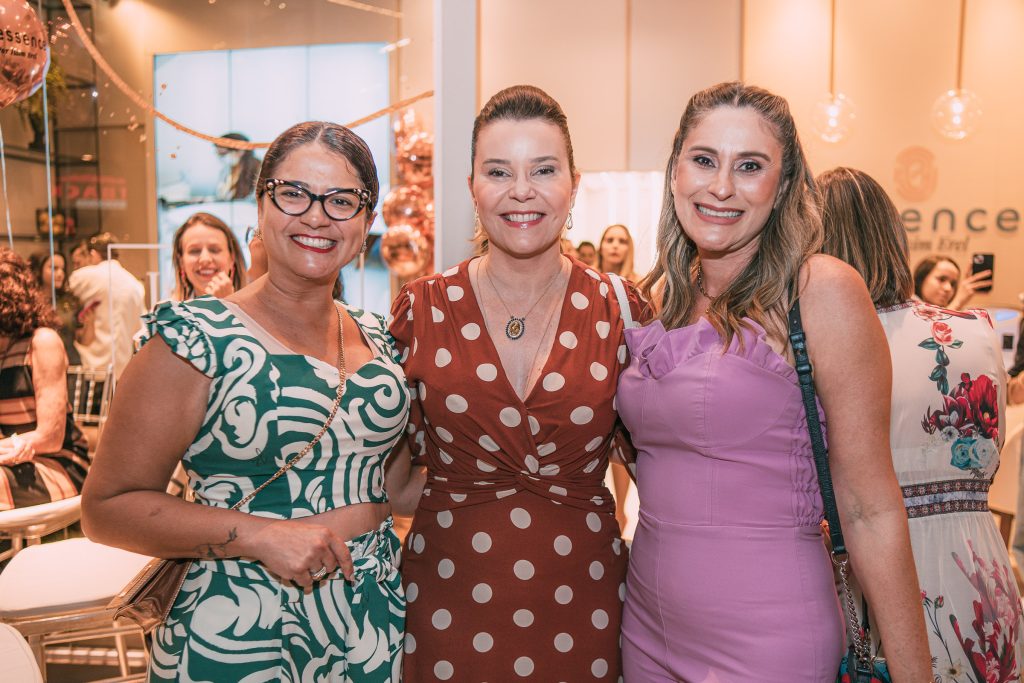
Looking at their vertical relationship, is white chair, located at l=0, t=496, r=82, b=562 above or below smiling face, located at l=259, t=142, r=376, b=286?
below

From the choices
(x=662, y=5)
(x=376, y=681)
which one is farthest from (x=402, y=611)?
(x=662, y=5)

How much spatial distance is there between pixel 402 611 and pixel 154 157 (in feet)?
11.1

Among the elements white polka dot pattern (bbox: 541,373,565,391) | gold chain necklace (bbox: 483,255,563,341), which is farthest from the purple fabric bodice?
gold chain necklace (bbox: 483,255,563,341)

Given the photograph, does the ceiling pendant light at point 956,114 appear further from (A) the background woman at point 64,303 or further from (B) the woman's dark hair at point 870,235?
(A) the background woman at point 64,303

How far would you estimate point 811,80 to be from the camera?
24.0ft

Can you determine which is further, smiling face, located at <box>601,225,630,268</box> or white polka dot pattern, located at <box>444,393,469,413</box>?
smiling face, located at <box>601,225,630,268</box>

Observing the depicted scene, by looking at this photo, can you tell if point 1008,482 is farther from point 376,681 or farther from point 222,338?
point 222,338

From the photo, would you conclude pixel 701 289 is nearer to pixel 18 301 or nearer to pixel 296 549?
pixel 296 549

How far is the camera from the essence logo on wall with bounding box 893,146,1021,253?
282 inches

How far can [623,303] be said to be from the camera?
1.99 metres

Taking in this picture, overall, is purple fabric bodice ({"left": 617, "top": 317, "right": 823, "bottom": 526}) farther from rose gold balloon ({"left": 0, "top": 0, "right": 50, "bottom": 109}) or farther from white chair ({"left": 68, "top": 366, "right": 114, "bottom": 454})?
white chair ({"left": 68, "top": 366, "right": 114, "bottom": 454})

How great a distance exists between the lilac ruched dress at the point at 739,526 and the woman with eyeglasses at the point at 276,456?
0.59 meters

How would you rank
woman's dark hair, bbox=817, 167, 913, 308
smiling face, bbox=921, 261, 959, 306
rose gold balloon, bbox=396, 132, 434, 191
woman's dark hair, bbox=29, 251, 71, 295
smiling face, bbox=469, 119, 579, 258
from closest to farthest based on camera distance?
1. smiling face, bbox=469, 119, 579, 258
2. woman's dark hair, bbox=817, 167, 913, 308
3. woman's dark hair, bbox=29, 251, 71, 295
4. rose gold balloon, bbox=396, 132, 434, 191
5. smiling face, bbox=921, 261, 959, 306

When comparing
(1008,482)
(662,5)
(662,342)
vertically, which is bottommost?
(1008,482)
